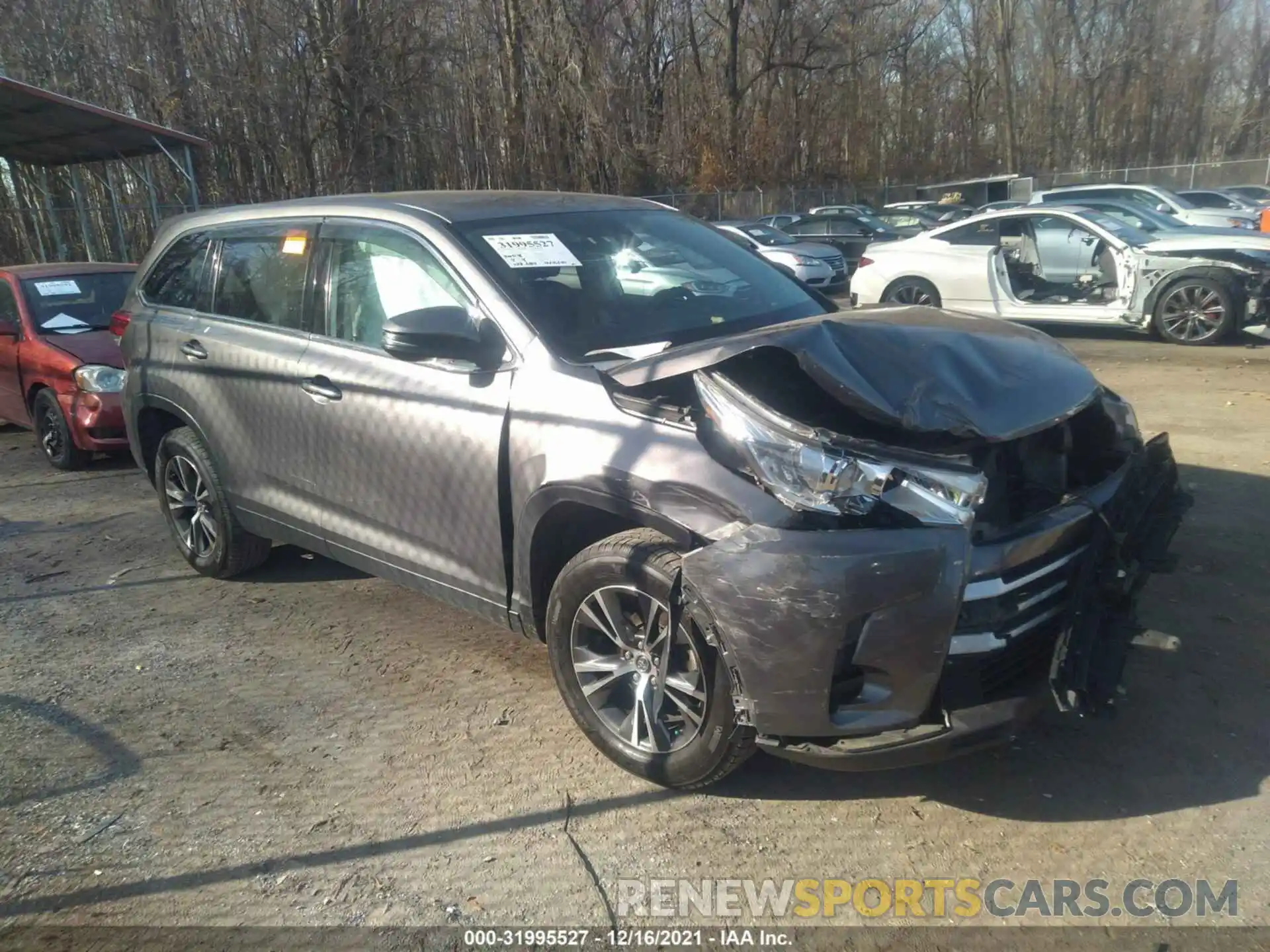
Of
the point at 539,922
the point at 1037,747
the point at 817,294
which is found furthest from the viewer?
the point at 817,294

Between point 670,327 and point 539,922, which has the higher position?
point 670,327

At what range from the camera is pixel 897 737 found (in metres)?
2.84

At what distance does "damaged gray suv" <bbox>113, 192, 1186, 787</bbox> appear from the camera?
281 centimetres

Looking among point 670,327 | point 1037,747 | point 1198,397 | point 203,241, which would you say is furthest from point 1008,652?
point 1198,397

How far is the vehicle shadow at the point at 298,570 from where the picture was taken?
5.47 m

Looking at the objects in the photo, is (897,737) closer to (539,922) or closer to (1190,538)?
(539,922)

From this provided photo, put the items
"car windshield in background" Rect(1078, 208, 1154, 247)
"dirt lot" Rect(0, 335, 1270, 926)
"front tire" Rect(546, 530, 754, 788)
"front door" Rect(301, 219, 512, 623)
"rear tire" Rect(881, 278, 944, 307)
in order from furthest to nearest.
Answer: "rear tire" Rect(881, 278, 944, 307)
"car windshield in background" Rect(1078, 208, 1154, 247)
"front door" Rect(301, 219, 512, 623)
"front tire" Rect(546, 530, 754, 788)
"dirt lot" Rect(0, 335, 1270, 926)

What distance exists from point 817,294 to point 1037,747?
7.50 ft

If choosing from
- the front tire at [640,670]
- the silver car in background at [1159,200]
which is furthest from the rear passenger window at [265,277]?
the silver car in background at [1159,200]

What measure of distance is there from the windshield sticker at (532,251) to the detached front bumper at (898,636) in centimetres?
156

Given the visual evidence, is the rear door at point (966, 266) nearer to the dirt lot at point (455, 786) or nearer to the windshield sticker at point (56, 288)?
the dirt lot at point (455, 786)

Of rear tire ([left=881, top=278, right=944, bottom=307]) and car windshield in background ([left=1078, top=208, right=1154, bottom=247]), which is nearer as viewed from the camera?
car windshield in background ([left=1078, top=208, right=1154, bottom=247])

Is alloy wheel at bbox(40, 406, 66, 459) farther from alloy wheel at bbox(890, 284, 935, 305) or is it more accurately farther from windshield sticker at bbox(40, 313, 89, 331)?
alloy wheel at bbox(890, 284, 935, 305)

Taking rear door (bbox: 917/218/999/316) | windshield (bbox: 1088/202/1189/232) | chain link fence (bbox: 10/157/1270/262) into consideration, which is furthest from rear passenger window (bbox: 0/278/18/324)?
windshield (bbox: 1088/202/1189/232)
